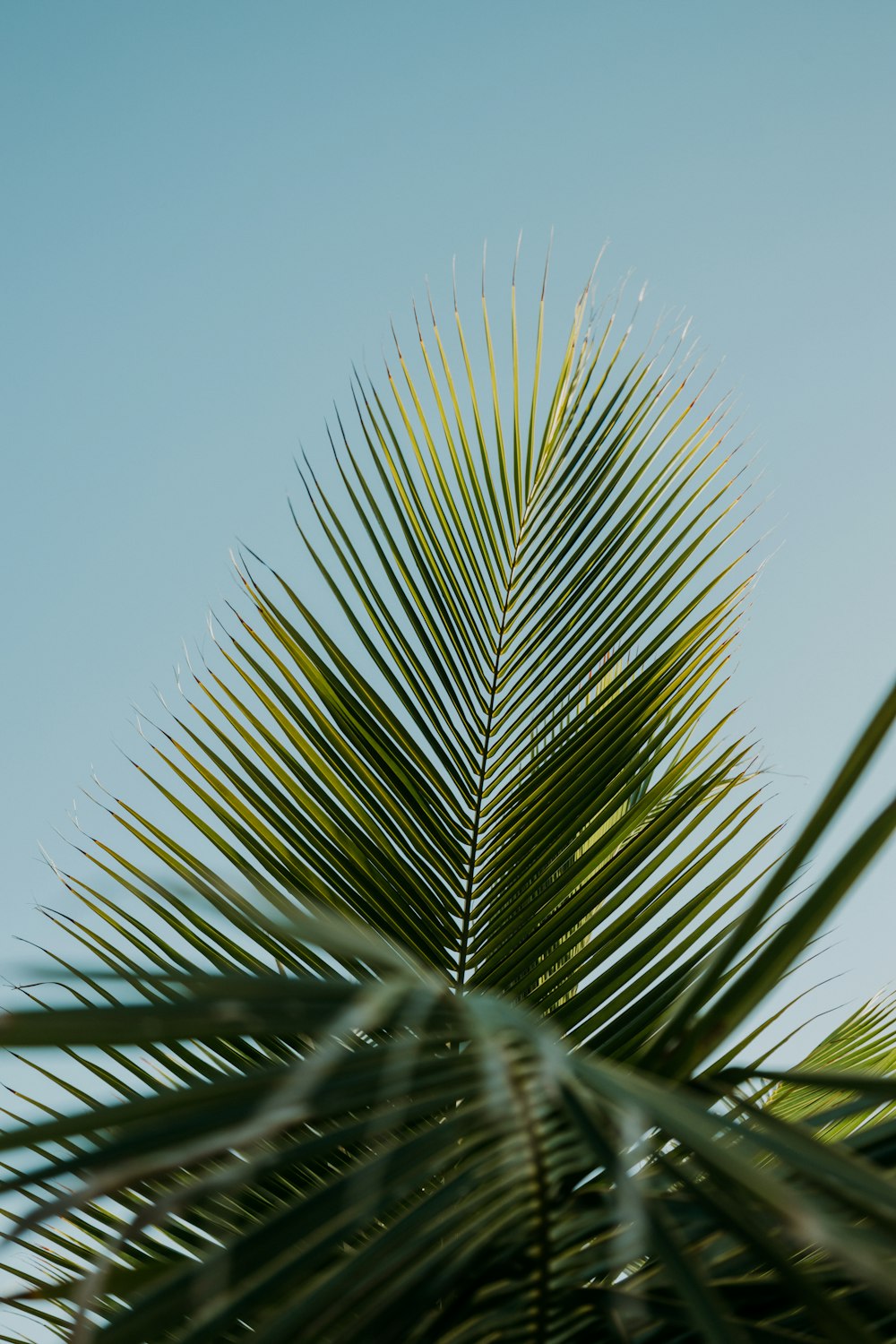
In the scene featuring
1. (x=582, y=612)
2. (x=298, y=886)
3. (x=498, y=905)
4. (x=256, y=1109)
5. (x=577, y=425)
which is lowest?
(x=256, y=1109)

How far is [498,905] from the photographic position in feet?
4.49

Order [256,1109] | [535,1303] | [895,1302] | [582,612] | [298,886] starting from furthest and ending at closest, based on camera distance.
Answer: [582,612] < [298,886] < [535,1303] < [256,1109] < [895,1302]

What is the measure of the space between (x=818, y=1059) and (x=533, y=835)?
31.9 inches

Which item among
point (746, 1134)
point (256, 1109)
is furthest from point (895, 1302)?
point (256, 1109)

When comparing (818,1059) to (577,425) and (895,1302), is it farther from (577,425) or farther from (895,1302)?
(895,1302)

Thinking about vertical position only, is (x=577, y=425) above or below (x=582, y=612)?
above

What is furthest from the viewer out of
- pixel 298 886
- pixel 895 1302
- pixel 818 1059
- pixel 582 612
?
pixel 818 1059

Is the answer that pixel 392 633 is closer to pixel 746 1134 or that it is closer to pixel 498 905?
pixel 498 905

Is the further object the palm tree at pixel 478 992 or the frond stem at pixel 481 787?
the frond stem at pixel 481 787

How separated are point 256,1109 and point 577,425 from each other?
1.52 m

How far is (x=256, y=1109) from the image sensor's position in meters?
0.48

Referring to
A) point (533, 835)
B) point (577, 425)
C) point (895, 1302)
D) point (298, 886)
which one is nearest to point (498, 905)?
point (533, 835)

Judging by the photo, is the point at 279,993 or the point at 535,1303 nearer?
the point at 279,993

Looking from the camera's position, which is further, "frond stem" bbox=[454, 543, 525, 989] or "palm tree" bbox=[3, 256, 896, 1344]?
"frond stem" bbox=[454, 543, 525, 989]
